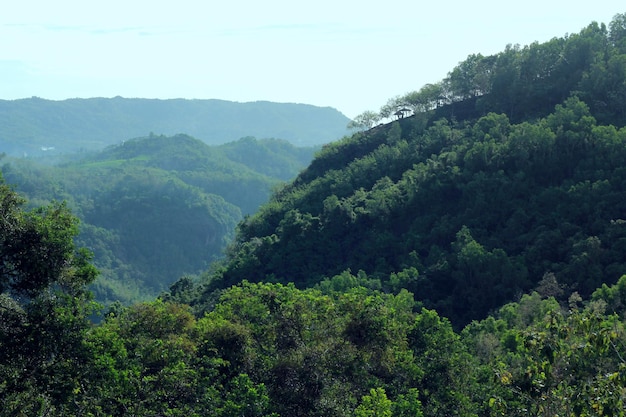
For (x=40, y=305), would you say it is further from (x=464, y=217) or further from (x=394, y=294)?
(x=464, y=217)

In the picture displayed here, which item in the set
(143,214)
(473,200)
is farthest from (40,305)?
(143,214)

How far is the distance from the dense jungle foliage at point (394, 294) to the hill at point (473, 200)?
0.14m

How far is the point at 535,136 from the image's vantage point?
43781 mm

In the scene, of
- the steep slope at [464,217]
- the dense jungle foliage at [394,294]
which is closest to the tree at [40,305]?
the dense jungle foliage at [394,294]

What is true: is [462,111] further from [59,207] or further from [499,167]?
[59,207]

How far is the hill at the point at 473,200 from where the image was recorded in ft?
124

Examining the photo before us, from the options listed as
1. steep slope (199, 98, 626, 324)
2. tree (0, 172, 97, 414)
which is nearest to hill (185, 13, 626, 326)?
steep slope (199, 98, 626, 324)

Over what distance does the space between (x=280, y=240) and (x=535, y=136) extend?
19.0 m

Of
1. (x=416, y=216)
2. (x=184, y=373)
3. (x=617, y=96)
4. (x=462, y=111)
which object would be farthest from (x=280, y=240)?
(x=184, y=373)

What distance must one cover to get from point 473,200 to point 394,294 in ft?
31.4

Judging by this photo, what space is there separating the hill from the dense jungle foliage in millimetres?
135

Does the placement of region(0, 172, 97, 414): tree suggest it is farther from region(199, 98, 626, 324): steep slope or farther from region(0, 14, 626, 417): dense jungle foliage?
region(199, 98, 626, 324): steep slope

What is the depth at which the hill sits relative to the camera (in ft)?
124

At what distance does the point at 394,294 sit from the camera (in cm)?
3894
